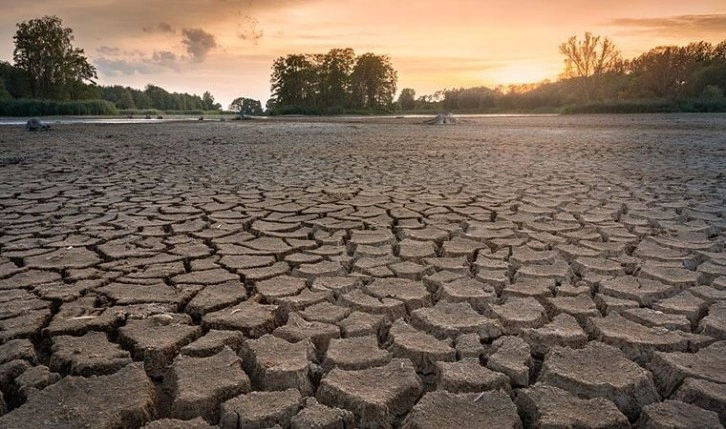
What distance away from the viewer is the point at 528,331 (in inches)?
74.2

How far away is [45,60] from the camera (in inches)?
1702

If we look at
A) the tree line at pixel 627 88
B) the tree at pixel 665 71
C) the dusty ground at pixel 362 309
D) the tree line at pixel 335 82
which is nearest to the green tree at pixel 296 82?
the tree line at pixel 335 82

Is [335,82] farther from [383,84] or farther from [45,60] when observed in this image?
[45,60]

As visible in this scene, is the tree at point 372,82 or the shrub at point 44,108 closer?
the shrub at point 44,108

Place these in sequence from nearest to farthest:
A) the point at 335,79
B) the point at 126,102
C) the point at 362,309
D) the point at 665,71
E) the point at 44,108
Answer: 1. the point at 362,309
2. the point at 44,108
3. the point at 665,71
4. the point at 335,79
5. the point at 126,102

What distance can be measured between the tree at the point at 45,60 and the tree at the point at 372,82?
26.5m

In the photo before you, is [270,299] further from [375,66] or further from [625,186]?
[375,66]

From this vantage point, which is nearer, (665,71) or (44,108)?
(44,108)

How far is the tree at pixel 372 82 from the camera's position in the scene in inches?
2178

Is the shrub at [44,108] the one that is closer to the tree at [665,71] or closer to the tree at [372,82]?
the tree at [372,82]

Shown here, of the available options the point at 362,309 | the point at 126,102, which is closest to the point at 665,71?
the point at 362,309

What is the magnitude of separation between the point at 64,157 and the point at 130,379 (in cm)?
753

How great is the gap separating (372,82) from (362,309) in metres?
55.8

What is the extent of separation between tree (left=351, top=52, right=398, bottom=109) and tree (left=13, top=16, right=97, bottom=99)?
26.5 m
